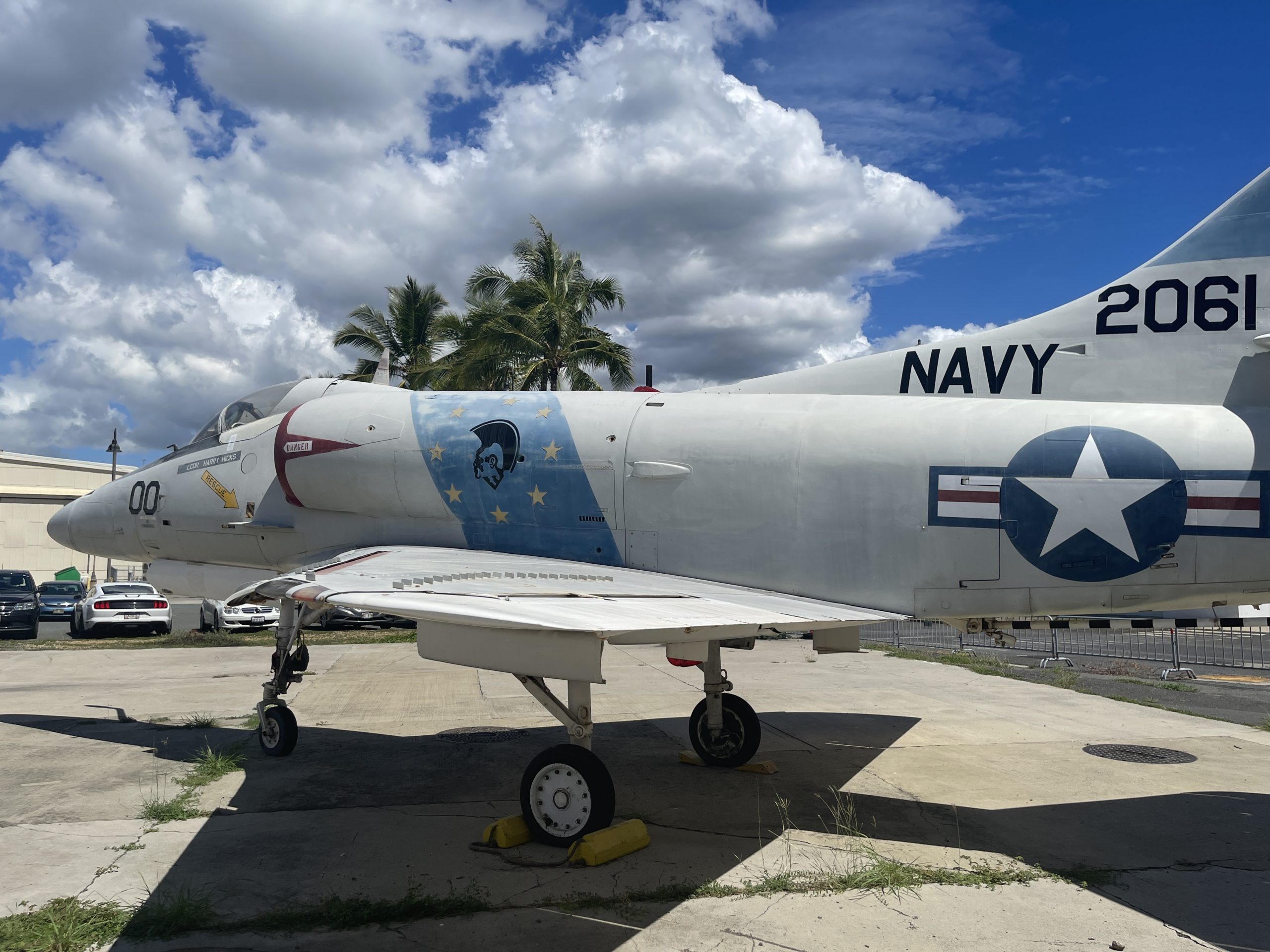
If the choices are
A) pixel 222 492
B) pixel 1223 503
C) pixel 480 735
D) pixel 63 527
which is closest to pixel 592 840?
pixel 480 735

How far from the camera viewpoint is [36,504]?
54.0 m

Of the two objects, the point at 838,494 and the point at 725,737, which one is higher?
the point at 838,494

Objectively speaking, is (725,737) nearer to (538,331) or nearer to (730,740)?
(730,740)

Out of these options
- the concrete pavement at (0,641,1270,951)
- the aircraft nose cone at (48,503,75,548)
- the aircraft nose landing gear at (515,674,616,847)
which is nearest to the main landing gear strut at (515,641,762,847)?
the aircraft nose landing gear at (515,674,616,847)

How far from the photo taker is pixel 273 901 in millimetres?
4844

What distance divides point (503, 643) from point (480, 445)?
9.59 ft

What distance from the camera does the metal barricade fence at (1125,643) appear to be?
1864 centimetres

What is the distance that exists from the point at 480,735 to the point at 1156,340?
25.7 ft

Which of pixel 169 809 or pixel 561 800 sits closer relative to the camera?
pixel 561 800

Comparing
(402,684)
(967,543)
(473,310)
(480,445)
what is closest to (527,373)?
(473,310)

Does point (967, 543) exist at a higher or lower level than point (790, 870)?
higher

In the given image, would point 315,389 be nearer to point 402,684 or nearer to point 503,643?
point 503,643

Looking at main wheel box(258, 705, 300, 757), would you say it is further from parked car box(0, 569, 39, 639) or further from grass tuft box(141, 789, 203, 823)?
parked car box(0, 569, 39, 639)

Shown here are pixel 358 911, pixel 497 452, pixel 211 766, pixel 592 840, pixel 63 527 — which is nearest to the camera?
pixel 358 911
